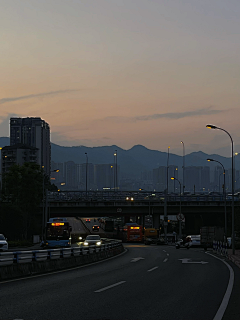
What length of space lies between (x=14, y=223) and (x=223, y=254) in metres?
50.1

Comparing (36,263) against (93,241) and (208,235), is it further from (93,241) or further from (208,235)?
(208,235)

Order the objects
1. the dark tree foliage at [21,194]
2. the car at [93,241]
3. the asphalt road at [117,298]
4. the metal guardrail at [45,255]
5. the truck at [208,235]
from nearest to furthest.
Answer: the asphalt road at [117,298]
the metal guardrail at [45,255]
the car at [93,241]
the truck at [208,235]
the dark tree foliage at [21,194]

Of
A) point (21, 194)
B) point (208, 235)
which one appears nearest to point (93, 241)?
point (208, 235)

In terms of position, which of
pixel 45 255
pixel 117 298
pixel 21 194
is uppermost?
pixel 21 194

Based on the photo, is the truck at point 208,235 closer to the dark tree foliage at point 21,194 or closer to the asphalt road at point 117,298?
the dark tree foliage at point 21,194

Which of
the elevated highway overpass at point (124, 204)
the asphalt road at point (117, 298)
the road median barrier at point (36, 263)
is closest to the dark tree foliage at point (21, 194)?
the elevated highway overpass at point (124, 204)

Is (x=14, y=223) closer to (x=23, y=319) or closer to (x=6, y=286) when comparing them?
(x=6, y=286)

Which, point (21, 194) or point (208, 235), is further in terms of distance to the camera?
point (21, 194)

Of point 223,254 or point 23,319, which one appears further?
point 223,254

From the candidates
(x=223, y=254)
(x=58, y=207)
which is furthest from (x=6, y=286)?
(x=58, y=207)

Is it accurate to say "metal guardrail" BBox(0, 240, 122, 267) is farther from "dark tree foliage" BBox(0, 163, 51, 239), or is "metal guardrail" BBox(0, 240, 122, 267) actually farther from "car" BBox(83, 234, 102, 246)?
"dark tree foliage" BBox(0, 163, 51, 239)

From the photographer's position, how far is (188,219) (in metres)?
145

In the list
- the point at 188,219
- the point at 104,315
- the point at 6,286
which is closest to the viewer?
the point at 104,315

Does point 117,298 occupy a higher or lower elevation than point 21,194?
lower
